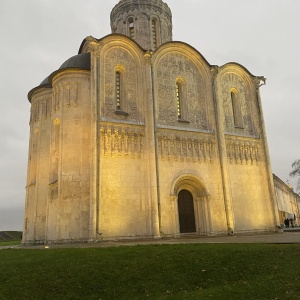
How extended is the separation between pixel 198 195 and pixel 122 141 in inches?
253

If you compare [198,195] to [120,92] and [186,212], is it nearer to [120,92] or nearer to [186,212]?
[186,212]

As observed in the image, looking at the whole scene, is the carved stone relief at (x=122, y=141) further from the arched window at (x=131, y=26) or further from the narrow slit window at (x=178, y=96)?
the arched window at (x=131, y=26)

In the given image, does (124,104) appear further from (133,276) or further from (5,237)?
(5,237)

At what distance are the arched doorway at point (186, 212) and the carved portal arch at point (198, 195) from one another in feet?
0.68

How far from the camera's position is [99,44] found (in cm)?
1953

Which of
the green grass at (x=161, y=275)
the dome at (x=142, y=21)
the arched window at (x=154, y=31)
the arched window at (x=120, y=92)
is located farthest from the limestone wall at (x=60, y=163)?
the arched window at (x=154, y=31)

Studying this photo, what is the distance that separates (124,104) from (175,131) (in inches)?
148

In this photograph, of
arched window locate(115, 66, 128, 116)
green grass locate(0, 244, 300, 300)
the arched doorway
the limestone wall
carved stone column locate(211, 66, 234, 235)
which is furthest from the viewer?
carved stone column locate(211, 66, 234, 235)

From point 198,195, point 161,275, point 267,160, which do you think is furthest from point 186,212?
point 161,275

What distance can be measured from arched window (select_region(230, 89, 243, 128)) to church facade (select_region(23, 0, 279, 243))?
80 mm

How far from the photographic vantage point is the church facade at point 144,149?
1744 cm

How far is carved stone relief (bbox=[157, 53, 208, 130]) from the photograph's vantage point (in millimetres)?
20766

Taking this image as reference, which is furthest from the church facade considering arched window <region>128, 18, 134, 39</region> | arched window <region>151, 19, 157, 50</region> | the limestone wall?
arched window <region>128, 18, 134, 39</region>

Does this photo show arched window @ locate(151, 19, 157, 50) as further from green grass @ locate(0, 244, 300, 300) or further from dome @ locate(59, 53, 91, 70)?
green grass @ locate(0, 244, 300, 300)
